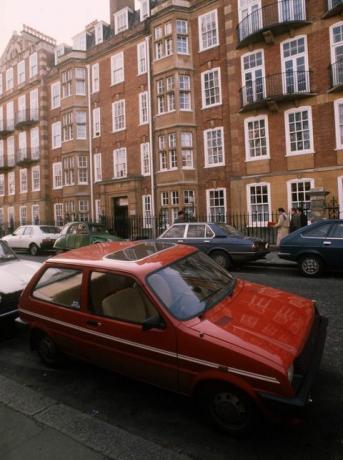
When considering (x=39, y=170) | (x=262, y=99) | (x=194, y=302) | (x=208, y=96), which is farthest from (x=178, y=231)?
(x=39, y=170)

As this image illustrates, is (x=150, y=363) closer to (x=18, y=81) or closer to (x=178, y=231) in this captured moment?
(x=178, y=231)

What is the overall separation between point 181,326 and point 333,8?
746 inches

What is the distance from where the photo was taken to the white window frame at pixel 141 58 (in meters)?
23.0

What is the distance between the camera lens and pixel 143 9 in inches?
926

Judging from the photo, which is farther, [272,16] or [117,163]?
[117,163]

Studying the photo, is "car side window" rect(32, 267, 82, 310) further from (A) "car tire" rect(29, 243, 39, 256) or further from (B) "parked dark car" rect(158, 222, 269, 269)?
(A) "car tire" rect(29, 243, 39, 256)

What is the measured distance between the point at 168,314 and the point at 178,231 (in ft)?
27.5

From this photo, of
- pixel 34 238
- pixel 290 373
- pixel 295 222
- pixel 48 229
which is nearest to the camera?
pixel 290 373

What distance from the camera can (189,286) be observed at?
3.72 m

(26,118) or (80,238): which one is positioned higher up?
(26,118)

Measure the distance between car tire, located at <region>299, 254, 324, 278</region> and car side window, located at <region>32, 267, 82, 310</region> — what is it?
276 inches

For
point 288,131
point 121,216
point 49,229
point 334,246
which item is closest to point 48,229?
point 49,229

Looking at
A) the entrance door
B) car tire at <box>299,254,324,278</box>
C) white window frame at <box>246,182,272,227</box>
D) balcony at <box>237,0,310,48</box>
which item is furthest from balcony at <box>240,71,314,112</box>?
car tire at <box>299,254,324,278</box>

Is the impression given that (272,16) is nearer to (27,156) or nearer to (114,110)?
(114,110)
